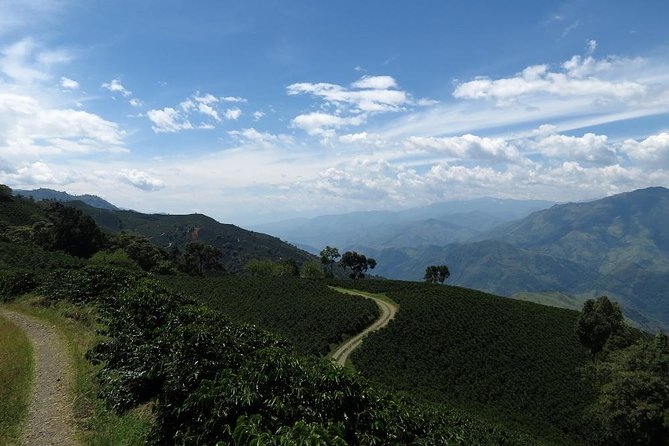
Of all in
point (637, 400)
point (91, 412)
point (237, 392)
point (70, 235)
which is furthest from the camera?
point (70, 235)

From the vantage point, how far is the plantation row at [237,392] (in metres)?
Result: 9.70

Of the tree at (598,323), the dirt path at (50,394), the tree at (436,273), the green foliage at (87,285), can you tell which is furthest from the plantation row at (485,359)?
the tree at (436,273)

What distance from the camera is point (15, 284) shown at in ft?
105

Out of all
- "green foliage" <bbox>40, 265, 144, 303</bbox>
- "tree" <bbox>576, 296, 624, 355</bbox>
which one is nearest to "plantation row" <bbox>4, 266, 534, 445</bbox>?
"green foliage" <bbox>40, 265, 144, 303</bbox>

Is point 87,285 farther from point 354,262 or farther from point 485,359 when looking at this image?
point 354,262

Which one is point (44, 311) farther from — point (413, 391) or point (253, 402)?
point (413, 391)

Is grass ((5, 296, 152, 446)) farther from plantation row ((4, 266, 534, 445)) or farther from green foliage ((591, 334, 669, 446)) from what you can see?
green foliage ((591, 334, 669, 446))

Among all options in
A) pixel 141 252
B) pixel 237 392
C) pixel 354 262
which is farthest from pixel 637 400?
pixel 141 252

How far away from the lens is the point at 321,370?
13.4 metres

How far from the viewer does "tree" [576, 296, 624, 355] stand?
4919 centimetres

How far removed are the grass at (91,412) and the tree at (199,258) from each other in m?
89.1

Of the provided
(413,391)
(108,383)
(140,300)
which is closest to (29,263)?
(140,300)

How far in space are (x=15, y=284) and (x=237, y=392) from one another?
104 feet

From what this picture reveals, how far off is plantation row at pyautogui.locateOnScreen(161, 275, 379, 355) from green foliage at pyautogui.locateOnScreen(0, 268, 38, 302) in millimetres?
16769
